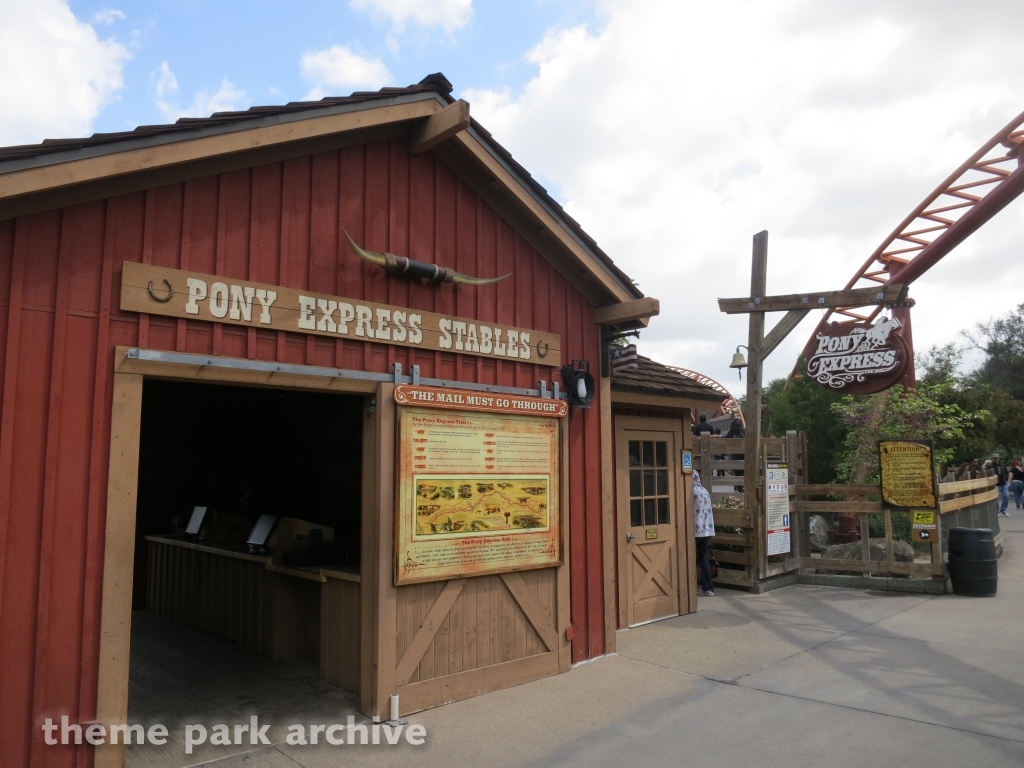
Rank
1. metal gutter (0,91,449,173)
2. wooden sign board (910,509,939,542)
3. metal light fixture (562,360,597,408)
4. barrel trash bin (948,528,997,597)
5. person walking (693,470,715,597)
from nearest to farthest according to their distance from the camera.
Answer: metal gutter (0,91,449,173)
metal light fixture (562,360,597,408)
barrel trash bin (948,528,997,597)
person walking (693,470,715,597)
wooden sign board (910,509,939,542)

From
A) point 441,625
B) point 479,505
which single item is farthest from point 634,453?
point 441,625

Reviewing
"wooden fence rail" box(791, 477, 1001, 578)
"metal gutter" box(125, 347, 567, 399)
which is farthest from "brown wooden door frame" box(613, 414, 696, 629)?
"wooden fence rail" box(791, 477, 1001, 578)

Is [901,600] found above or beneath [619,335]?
beneath

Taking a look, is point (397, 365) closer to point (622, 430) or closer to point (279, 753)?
point (279, 753)

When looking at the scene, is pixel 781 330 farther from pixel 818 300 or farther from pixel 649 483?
pixel 649 483

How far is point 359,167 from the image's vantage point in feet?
18.6

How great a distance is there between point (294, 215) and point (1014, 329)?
51.4m

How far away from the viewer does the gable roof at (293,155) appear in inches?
157

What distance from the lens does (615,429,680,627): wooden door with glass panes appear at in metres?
8.36

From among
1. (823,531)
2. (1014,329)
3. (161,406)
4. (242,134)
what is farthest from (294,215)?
(1014,329)

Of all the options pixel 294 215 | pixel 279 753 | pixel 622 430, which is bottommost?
pixel 279 753

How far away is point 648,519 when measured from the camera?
8711mm

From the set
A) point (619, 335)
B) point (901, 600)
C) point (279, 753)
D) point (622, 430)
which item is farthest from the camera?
point (901, 600)

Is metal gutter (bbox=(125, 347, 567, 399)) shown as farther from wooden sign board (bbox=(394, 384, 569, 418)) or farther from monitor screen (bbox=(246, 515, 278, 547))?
monitor screen (bbox=(246, 515, 278, 547))
